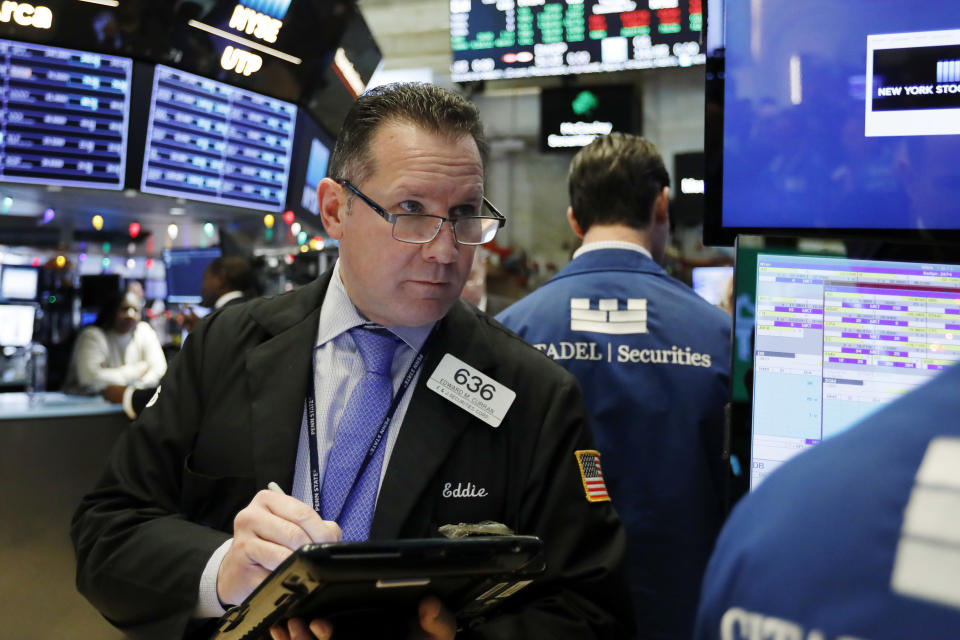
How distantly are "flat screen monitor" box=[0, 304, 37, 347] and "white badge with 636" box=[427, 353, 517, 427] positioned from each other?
4711 mm

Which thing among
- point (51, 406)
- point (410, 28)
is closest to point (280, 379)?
point (51, 406)

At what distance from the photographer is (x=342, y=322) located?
1.59 meters

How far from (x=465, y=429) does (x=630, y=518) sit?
2.77 feet

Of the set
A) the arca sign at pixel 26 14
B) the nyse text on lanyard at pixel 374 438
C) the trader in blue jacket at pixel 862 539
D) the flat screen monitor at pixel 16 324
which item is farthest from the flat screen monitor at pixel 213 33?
the trader in blue jacket at pixel 862 539

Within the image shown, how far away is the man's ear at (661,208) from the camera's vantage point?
2.44 meters

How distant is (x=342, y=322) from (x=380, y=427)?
9.5 inches

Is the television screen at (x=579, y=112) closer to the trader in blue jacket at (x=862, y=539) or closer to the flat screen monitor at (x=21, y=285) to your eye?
the flat screen monitor at (x=21, y=285)

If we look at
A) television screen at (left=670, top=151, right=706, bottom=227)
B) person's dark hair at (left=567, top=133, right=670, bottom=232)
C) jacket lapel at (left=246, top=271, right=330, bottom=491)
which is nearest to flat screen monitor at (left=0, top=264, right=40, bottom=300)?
person's dark hair at (left=567, top=133, right=670, bottom=232)

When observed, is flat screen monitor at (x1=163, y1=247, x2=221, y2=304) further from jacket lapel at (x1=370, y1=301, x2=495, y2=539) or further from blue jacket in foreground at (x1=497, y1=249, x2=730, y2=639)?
jacket lapel at (x1=370, y1=301, x2=495, y2=539)

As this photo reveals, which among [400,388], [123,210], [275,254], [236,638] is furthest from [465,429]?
[275,254]

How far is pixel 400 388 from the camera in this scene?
4.97ft

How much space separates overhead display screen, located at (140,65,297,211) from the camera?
A: 419 cm

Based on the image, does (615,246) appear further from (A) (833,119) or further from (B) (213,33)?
(B) (213,33)

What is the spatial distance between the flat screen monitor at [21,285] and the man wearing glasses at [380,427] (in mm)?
5030
